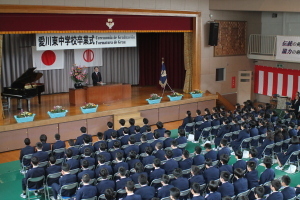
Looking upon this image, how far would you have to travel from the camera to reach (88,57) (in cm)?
2144

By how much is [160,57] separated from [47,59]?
624 centimetres

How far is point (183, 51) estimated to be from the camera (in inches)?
844

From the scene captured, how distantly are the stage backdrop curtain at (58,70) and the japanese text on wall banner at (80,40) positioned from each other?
384cm

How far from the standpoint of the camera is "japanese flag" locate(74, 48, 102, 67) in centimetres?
2103

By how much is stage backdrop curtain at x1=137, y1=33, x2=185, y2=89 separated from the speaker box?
6.76 feet

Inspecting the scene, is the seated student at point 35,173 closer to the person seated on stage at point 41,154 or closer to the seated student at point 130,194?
the person seated on stage at point 41,154

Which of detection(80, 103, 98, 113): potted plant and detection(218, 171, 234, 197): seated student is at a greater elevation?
detection(80, 103, 98, 113): potted plant

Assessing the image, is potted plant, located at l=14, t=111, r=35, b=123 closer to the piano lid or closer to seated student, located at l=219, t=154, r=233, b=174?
the piano lid

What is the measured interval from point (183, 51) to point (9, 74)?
875 cm

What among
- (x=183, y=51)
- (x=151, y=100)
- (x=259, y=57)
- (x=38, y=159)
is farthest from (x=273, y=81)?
(x=38, y=159)

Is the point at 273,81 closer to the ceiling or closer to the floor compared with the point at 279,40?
closer to the floor

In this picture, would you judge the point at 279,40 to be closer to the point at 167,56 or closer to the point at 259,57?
the point at 259,57

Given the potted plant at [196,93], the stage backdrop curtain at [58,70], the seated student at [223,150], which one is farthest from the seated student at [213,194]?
the stage backdrop curtain at [58,70]

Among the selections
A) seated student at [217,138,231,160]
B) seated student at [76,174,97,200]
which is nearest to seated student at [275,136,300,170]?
seated student at [217,138,231,160]
